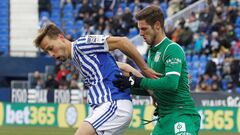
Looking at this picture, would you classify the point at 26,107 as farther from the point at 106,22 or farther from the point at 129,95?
the point at 129,95

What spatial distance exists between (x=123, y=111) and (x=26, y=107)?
59.2 ft

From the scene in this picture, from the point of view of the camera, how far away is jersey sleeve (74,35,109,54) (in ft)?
23.0

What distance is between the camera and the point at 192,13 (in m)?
26.4

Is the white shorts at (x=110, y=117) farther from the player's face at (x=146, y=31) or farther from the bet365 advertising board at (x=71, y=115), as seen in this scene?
the bet365 advertising board at (x=71, y=115)

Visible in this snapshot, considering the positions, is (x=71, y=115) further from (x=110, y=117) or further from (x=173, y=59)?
(x=173, y=59)

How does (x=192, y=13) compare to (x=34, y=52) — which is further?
(x=34, y=52)

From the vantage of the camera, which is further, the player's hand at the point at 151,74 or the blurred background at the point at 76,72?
the blurred background at the point at 76,72

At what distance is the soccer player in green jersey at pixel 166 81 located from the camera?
270 inches

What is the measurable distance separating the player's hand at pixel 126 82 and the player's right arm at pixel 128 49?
14 cm

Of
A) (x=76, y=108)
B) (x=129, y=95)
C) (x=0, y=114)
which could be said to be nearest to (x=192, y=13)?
(x=76, y=108)

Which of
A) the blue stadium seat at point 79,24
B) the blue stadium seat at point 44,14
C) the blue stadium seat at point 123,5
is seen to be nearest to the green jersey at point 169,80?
the blue stadium seat at point 123,5

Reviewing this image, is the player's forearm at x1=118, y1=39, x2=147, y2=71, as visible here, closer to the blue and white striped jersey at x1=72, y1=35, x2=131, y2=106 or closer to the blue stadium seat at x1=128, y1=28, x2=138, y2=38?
the blue and white striped jersey at x1=72, y1=35, x2=131, y2=106

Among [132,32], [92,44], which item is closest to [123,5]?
[132,32]

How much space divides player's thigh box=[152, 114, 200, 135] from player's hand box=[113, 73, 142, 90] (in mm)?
496
